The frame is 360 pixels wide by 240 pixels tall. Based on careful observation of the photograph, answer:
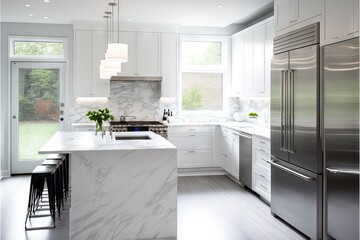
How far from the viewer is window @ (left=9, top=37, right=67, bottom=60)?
23.8 feet

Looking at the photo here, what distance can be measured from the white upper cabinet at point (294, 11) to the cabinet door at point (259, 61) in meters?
1.27

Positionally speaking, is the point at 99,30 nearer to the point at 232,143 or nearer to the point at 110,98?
the point at 110,98

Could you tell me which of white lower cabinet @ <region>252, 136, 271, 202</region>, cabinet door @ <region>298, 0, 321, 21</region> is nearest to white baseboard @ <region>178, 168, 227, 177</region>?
white lower cabinet @ <region>252, 136, 271, 202</region>

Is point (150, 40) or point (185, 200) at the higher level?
point (150, 40)

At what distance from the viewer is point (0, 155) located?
7.03 metres

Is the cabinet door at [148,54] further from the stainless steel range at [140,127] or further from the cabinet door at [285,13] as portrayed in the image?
the cabinet door at [285,13]

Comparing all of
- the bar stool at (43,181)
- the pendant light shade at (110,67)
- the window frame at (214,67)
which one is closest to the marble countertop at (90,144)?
the bar stool at (43,181)

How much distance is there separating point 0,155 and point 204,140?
12.4 feet

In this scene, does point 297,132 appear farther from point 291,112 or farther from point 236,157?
point 236,157

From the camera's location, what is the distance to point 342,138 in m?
3.42

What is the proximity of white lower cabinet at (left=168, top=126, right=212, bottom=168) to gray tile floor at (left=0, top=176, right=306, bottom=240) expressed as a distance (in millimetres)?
684

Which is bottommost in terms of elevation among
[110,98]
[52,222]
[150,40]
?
[52,222]

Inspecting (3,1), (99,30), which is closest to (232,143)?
(99,30)

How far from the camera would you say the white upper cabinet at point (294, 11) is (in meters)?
3.94
